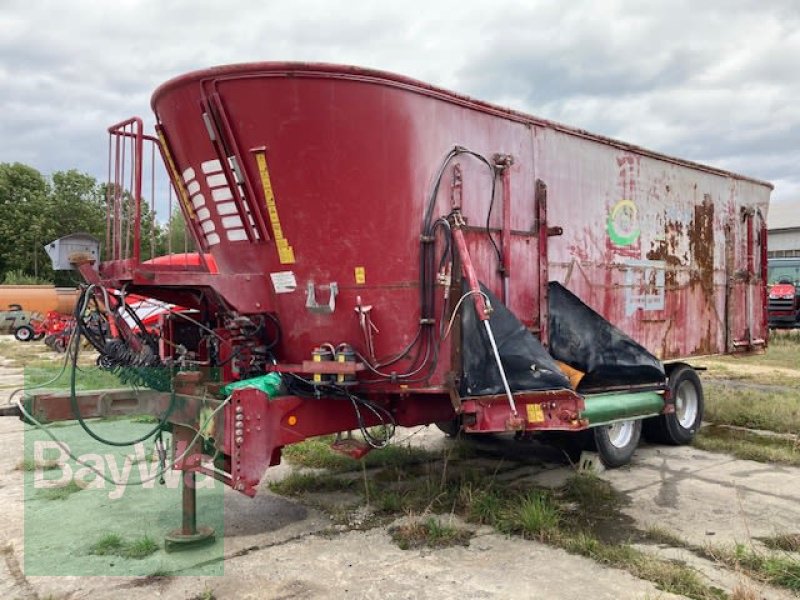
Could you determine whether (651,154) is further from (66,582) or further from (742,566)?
(66,582)

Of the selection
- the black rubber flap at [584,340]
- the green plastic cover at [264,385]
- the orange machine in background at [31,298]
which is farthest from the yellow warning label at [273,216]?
the orange machine in background at [31,298]

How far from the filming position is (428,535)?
4.89 m

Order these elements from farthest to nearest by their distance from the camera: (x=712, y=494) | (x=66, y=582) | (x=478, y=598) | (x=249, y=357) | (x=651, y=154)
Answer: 1. (x=651, y=154)
2. (x=712, y=494)
3. (x=249, y=357)
4. (x=66, y=582)
5. (x=478, y=598)

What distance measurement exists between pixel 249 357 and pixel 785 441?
627 cm

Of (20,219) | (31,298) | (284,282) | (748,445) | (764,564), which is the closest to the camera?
(764,564)

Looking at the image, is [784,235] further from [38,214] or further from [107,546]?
[38,214]

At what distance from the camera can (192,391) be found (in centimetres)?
489

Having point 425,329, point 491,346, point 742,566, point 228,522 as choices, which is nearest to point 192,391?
point 228,522

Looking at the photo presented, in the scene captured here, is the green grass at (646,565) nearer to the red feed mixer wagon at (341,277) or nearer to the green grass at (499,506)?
the green grass at (499,506)

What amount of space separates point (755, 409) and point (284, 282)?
7.38 m

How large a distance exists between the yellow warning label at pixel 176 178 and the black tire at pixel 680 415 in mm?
5492

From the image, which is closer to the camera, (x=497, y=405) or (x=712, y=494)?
(x=497, y=405)

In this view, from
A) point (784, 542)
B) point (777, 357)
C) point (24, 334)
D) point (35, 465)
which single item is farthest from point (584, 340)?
point (24, 334)

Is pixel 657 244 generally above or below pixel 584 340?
above
